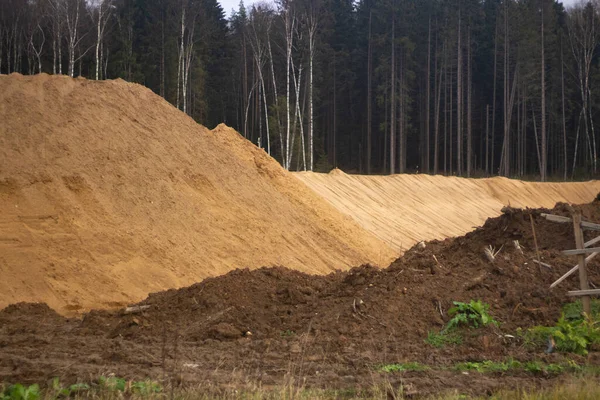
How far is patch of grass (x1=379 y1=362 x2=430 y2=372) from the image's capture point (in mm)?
7738

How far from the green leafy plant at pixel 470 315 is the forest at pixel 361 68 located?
95.1 ft

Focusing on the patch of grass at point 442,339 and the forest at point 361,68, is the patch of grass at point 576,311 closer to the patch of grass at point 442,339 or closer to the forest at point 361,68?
the patch of grass at point 442,339

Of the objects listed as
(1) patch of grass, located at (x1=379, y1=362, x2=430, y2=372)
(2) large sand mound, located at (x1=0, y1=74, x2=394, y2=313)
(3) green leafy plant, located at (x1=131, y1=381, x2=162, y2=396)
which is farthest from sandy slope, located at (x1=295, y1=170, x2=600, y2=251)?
(3) green leafy plant, located at (x1=131, y1=381, x2=162, y2=396)

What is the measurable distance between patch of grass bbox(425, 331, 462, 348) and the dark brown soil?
0.10 m

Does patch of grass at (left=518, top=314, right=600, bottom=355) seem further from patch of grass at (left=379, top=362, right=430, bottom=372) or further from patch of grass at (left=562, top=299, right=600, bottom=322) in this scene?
patch of grass at (left=379, top=362, right=430, bottom=372)

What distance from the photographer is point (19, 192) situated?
15.6 m

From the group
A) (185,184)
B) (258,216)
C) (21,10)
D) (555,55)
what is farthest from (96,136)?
(555,55)

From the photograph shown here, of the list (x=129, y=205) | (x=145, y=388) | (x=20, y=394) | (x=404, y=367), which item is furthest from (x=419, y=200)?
(x=20, y=394)

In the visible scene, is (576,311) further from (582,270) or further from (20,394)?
(20,394)

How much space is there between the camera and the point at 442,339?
30.1 feet

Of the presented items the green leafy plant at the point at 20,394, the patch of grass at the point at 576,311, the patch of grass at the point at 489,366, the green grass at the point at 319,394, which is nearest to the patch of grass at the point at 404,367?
the patch of grass at the point at 489,366

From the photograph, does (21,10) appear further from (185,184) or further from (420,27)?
(420,27)

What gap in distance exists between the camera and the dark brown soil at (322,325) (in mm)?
7453

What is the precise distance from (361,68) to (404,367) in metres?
49.0
